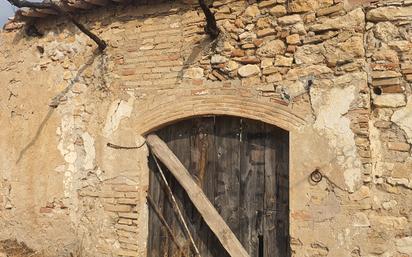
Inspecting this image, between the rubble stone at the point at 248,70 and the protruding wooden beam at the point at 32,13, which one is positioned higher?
the protruding wooden beam at the point at 32,13

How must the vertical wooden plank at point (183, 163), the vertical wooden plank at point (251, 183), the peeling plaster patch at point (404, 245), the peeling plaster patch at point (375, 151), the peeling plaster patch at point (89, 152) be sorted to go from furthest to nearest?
the peeling plaster patch at point (89, 152), the vertical wooden plank at point (183, 163), the vertical wooden plank at point (251, 183), the peeling plaster patch at point (375, 151), the peeling plaster patch at point (404, 245)

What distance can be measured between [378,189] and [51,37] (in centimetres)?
399

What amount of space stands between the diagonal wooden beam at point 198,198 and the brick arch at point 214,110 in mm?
222

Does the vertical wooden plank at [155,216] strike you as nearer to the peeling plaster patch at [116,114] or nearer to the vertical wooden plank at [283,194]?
the peeling plaster patch at [116,114]

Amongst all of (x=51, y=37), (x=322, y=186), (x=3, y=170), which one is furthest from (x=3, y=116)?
(x=322, y=186)

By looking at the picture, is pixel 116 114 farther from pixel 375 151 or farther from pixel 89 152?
pixel 375 151

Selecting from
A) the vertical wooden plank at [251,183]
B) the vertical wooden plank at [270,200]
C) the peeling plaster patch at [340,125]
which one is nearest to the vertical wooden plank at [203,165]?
the vertical wooden plank at [251,183]

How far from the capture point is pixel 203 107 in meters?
3.85

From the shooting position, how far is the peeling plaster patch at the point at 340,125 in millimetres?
3266

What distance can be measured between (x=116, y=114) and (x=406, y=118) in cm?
280

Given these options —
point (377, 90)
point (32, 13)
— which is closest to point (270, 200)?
point (377, 90)

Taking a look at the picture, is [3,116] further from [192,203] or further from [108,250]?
[192,203]

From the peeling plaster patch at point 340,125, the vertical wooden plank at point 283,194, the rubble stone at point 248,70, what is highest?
the rubble stone at point 248,70

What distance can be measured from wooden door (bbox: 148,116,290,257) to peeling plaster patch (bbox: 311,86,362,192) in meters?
0.43
